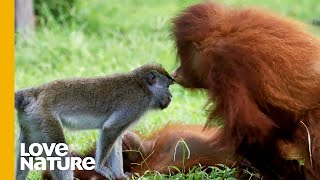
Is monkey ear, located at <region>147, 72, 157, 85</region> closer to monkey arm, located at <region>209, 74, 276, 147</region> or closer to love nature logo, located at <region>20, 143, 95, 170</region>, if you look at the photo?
love nature logo, located at <region>20, 143, 95, 170</region>

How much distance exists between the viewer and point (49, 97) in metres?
3.48

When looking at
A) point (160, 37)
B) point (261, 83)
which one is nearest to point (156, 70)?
point (261, 83)

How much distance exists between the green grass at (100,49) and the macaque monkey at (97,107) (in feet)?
2.92

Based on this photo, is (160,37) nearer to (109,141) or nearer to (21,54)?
(21,54)

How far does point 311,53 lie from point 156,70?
0.75 metres

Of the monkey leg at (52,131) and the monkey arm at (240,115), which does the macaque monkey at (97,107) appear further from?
the monkey arm at (240,115)

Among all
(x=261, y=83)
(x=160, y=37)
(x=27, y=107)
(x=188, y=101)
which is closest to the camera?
(x=261, y=83)

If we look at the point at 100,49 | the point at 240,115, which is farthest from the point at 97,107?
the point at 100,49

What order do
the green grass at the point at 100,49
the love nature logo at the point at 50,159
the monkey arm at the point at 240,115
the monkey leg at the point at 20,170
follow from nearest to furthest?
the monkey arm at the point at 240,115, the love nature logo at the point at 50,159, the monkey leg at the point at 20,170, the green grass at the point at 100,49

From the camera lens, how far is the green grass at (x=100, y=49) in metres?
5.42

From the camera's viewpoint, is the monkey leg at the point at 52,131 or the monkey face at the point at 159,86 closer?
the monkey leg at the point at 52,131

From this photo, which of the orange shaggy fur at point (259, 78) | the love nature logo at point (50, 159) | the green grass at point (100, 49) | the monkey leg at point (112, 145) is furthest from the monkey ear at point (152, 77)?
the green grass at point (100, 49)

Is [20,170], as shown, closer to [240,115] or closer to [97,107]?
[97,107]

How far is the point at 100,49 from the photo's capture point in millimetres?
6945
